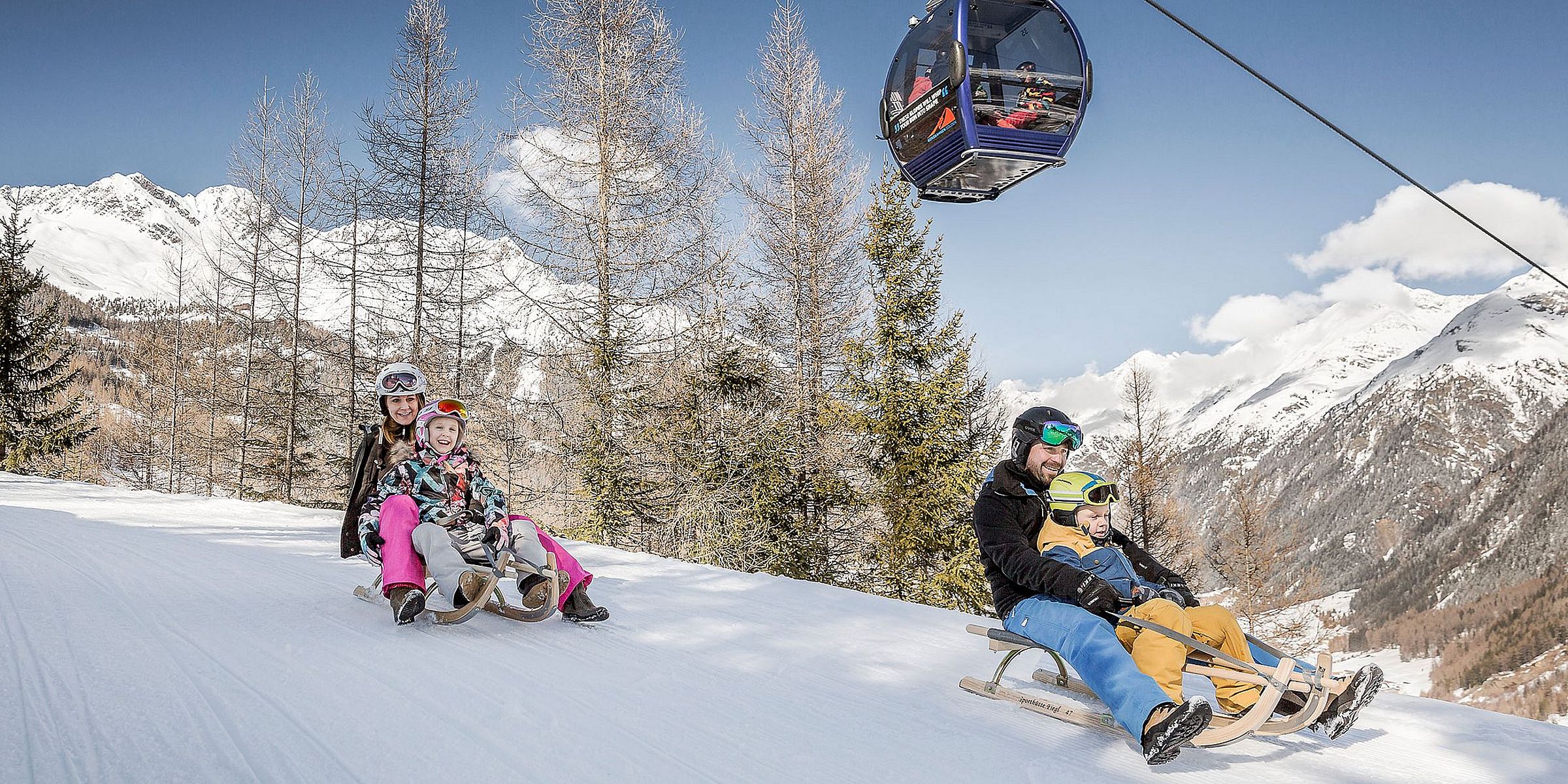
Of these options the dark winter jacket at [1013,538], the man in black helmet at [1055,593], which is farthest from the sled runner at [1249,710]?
the dark winter jacket at [1013,538]

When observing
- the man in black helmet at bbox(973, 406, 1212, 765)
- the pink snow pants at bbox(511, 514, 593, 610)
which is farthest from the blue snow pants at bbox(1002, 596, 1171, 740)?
the pink snow pants at bbox(511, 514, 593, 610)

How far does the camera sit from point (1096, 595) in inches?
121

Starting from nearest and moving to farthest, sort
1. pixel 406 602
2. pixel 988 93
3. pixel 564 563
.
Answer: pixel 406 602 < pixel 988 93 < pixel 564 563

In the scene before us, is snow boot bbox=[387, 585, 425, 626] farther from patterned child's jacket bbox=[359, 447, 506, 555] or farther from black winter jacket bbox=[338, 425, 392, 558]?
black winter jacket bbox=[338, 425, 392, 558]

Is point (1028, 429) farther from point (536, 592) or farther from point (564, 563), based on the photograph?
point (536, 592)

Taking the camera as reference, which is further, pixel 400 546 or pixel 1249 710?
pixel 400 546

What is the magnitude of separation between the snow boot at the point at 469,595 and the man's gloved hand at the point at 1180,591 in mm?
3374

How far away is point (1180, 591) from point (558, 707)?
2.81 metres

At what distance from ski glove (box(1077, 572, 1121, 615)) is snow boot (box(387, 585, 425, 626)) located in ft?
10.9

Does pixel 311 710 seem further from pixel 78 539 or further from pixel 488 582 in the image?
pixel 78 539

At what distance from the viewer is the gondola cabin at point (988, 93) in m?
4.45

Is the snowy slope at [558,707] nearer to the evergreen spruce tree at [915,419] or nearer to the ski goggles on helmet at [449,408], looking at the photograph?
the ski goggles on helmet at [449,408]

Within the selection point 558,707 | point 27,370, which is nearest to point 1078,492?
point 558,707

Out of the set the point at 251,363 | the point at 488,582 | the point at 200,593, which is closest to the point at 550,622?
the point at 488,582
